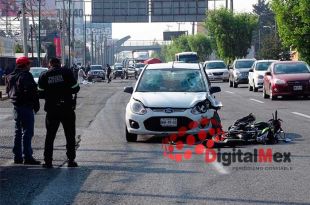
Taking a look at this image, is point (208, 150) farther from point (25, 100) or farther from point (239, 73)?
point (239, 73)

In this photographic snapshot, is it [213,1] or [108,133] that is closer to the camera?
[108,133]

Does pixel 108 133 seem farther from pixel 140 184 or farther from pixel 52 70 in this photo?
pixel 140 184

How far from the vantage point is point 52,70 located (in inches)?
475

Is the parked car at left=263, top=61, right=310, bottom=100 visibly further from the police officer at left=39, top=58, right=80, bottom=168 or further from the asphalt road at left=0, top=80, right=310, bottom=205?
the police officer at left=39, top=58, right=80, bottom=168

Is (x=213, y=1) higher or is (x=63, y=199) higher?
(x=213, y=1)

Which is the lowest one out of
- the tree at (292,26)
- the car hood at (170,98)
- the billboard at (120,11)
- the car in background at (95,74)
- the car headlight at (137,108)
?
the car in background at (95,74)

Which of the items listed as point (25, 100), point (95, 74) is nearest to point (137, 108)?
point (25, 100)

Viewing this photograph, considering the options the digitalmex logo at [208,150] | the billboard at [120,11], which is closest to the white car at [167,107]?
the digitalmex logo at [208,150]

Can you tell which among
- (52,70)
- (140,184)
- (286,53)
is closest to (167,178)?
(140,184)

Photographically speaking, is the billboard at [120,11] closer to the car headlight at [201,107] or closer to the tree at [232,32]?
the tree at [232,32]

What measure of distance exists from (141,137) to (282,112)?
7.73 meters

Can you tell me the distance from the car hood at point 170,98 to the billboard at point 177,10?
56.3 metres

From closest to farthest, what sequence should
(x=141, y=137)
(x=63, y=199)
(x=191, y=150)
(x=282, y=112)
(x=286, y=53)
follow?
(x=63, y=199) < (x=191, y=150) < (x=141, y=137) < (x=282, y=112) < (x=286, y=53)

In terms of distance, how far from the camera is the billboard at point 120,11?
237 feet
